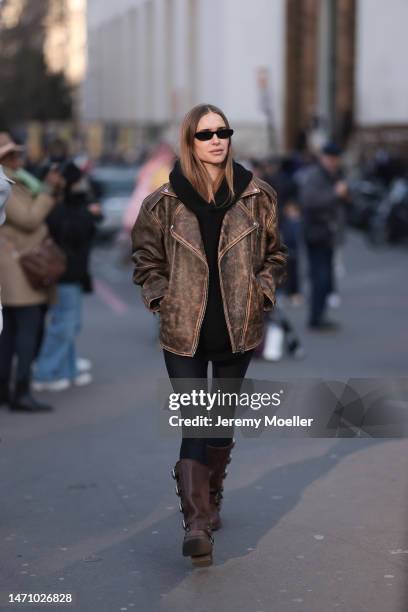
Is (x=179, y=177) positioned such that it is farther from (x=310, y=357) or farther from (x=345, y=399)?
(x=310, y=357)

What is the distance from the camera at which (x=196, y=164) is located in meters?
5.53

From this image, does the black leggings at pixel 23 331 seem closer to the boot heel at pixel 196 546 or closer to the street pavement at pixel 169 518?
the street pavement at pixel 169 518

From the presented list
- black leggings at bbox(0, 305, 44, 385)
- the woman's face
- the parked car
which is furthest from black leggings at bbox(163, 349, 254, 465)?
the parked car

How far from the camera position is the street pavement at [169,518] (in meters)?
5.21

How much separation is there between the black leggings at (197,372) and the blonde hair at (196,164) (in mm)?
671

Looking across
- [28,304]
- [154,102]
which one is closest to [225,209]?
[28,304]

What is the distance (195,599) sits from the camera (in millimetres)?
5105

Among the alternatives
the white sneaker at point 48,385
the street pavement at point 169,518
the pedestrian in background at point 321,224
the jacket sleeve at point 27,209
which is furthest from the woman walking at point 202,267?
the pedestrian in background at point 321,224

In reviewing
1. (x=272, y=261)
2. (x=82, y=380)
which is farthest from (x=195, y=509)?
(x=82, y=380)

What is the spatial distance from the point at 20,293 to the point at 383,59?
109 feet

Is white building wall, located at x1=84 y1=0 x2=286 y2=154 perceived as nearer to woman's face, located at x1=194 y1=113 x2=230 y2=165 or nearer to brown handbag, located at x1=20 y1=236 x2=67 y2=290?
brown handbag, located at x1=20 y1=236 x2=67 y2=290

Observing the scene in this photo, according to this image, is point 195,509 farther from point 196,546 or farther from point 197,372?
point 197,372

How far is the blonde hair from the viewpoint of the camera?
548cm

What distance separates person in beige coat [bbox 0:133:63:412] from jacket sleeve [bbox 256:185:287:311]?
10.5 feet
